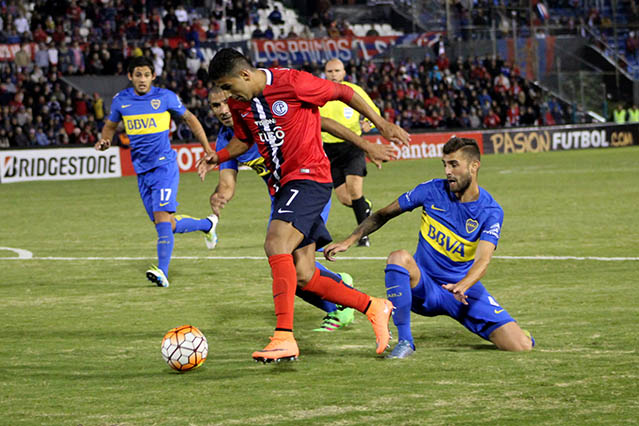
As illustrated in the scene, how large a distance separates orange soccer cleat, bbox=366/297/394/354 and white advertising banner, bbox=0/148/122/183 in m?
21.6

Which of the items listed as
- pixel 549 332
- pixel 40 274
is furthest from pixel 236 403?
pixel 40 274

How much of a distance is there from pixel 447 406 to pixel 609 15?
45.2 meters

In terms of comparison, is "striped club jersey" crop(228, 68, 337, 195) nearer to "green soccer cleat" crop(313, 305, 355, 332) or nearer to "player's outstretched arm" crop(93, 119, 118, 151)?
"green soccer cleat" crop(313, 305, 355, 332)

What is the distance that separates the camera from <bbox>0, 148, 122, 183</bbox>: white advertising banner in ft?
86.3

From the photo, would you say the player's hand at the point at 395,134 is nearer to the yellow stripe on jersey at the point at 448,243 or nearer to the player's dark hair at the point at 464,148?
the player's dark hair at the point at 464,148

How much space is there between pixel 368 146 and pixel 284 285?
38.3 inches

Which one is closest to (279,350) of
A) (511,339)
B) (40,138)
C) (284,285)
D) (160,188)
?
(284,285)

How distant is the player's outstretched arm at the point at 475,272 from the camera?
5.73 metres

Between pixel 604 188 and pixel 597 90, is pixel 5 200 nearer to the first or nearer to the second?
pixel 604 188

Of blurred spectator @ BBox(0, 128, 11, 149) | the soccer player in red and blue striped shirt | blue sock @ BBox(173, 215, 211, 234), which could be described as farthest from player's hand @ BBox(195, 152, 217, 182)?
blurred spectator @ BBox(0, 128, 11, 149)

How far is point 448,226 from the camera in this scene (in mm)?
6387

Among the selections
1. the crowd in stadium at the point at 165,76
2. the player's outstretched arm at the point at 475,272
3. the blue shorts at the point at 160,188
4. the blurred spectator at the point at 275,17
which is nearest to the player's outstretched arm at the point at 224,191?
the blue shorts at the point at 160,188

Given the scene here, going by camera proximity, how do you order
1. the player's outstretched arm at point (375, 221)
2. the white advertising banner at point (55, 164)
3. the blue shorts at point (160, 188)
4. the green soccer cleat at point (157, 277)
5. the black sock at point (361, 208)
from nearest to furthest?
the player's outstretched arm at point (375, 221)
the green soccer cleat at point (157, 277)
the blue shorts at point (160, 188)
the black sock at point (361, 208)
the white advertising banner at point (55, 164)

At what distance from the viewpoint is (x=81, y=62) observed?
103 ft
